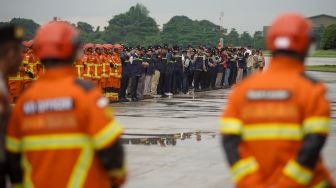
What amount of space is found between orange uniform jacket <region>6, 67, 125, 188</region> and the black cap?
31 centimetres

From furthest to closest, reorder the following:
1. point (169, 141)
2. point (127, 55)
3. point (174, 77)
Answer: point (174, 77) → point (127, 55) → point (169, 141)

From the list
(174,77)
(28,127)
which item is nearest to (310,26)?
(28,127)

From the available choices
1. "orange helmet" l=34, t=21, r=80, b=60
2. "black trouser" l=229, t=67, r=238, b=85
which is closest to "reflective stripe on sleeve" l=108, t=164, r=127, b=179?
"orange helmet" l=34, t=21, r=80, b=60

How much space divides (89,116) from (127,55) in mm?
20632

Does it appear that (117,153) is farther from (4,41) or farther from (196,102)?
(196,102)

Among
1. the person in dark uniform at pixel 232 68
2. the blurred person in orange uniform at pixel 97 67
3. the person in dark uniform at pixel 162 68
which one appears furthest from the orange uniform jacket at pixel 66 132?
the person in dark uniform at pixel 232 68

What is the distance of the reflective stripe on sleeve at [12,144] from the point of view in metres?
4.40

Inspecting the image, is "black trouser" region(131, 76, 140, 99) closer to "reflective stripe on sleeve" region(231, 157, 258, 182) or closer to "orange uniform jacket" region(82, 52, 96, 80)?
"orange uniform jacket" region(82, 52, 96, 80)

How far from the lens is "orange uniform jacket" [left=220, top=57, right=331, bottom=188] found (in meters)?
4.23

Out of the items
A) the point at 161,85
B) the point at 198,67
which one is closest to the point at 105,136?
the point at 161,85

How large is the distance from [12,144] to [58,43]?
24.1 inches

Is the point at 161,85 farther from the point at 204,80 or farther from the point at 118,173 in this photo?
the point at 118,173

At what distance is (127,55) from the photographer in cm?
2478

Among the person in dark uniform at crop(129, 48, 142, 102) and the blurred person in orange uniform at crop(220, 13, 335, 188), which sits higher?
the blurred person in orange uniform at crop(220, 13, 335, 188)
